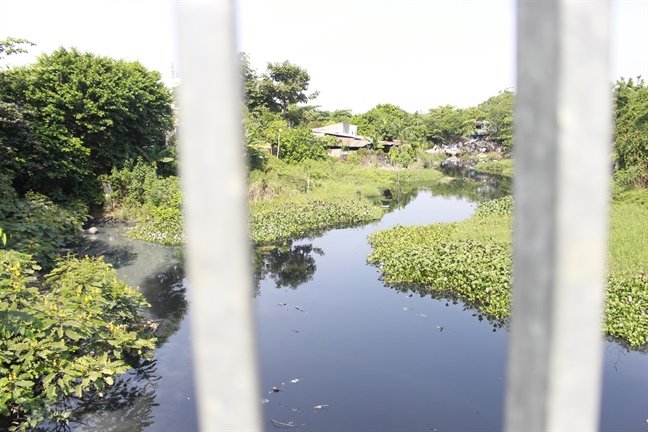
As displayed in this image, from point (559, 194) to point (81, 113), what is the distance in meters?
13.8

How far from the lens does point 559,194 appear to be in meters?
0.33

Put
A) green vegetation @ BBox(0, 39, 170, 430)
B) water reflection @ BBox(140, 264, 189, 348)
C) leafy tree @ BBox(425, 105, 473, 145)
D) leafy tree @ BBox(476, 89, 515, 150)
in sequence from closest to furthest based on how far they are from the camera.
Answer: green vegetation @ BBox(0, 39, 170, 430) → water reflection @ BBox(140, 264, 189, 348) → leafy tree @ BBox(476, 89, 515, 150) → leafy tree @ BBox(425, 105, 473, 145)

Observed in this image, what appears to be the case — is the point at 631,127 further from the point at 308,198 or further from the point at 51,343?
the point at 51,343

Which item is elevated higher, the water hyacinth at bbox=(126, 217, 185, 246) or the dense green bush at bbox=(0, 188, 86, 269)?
the dense green bush at bbox=(0, 188, 86, 269)

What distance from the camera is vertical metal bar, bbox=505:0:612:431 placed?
33cm

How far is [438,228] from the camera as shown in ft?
39.2

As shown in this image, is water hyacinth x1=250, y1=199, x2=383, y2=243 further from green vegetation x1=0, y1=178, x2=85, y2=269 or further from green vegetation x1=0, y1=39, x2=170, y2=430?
green vegetation x1=0, y1=178, x2=85, y2=269

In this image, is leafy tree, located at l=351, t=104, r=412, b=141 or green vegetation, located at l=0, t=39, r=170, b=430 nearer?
green vegetation, located at l=0, t=39, r=170, b=430

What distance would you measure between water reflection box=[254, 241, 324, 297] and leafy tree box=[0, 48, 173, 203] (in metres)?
5.43

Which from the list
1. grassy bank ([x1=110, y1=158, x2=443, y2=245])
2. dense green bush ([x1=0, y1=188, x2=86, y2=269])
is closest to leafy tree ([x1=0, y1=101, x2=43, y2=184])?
dense green bush ([x1=0, y1=188, x2=86, y2=269])

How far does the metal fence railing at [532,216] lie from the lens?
332mm

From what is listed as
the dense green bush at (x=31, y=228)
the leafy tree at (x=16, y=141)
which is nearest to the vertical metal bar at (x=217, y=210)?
the dense green bush at (x=31, y=228)

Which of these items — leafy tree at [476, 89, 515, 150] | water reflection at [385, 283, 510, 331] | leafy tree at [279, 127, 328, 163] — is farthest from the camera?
leafy tree at [476, 89, 515, 150]

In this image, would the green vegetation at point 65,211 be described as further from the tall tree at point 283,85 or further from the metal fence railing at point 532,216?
the tall tree at point 283,85
